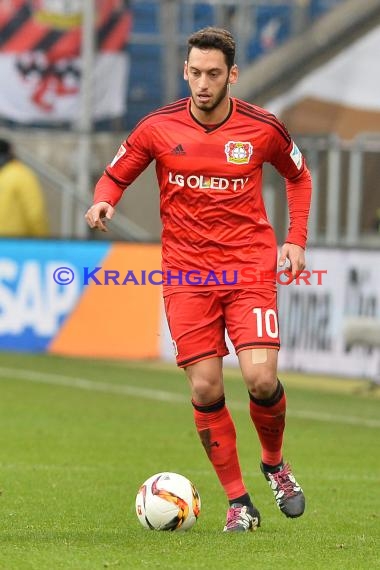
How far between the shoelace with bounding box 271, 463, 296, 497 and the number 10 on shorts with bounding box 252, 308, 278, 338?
72 centimetres

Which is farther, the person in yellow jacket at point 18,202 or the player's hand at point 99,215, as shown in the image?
the person in yellow jacket at point 18,202

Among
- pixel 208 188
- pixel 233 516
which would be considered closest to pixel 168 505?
pixel 233 516

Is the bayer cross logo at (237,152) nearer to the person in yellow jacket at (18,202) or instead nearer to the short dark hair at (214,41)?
the short dark hair at (214,41)

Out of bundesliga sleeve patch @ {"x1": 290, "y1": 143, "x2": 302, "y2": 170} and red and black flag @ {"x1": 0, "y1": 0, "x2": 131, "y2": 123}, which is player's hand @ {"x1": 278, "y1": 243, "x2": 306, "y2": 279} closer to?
bundesliga sleeve patch @ {"x1": 290, "y1": 143, "x2": 302, "y2": 170}

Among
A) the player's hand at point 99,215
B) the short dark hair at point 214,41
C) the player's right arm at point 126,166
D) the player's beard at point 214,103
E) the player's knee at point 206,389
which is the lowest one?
the player's knee at point 206,389

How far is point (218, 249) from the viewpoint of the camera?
7715 millimetres

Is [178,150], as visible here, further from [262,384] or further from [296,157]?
[262,384]

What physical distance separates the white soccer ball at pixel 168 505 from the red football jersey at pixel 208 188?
3.25ft

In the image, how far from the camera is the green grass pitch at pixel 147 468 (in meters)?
6.86

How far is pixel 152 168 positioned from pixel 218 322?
11.3 meters

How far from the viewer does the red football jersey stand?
7.69 meters

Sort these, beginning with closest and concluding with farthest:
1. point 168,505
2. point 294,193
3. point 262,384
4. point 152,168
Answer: point 168,505
point 262,384
point 294,193
point 152,168

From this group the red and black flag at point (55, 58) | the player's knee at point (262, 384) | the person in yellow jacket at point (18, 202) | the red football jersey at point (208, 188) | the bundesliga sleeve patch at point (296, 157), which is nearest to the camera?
the player's knee at point (262, 384)

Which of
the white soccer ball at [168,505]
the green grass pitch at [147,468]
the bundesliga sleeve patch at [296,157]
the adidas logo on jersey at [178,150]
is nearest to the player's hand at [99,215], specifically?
the adidas logo on jersey at [178,150]
